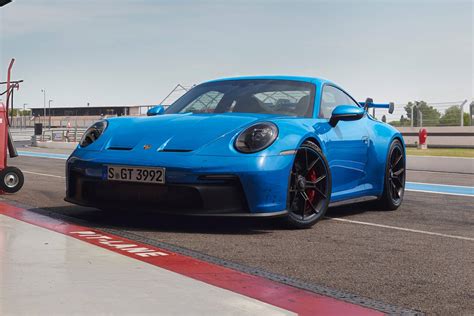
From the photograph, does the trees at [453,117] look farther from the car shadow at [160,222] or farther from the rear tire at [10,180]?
the car shadow at [160,222]

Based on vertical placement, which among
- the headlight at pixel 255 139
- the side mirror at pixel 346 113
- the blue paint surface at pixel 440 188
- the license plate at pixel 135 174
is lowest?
the blue paint surface at pixel 440 188

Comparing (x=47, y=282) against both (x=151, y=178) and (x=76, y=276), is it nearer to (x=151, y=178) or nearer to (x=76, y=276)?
(x=76, y=276)

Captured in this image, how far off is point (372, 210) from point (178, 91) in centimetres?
1793

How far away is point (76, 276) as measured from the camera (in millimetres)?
2959

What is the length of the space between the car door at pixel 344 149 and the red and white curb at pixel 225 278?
1.93m

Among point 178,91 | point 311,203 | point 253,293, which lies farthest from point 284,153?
point 178,91

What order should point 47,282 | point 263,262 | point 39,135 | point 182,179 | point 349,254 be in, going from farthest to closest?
point 39,135
point 182,179
point 349,254
point 263,262
point 47,282

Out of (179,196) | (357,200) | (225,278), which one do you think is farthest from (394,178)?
(225,278)

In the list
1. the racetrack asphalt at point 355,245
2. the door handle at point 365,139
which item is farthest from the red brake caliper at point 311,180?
the door handle at point 365,139

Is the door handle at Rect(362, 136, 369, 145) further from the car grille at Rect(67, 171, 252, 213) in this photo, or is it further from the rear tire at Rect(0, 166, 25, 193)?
the rear tire at Rect(0, 166, 25, 193)

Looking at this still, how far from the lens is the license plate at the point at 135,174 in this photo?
14.1 ft

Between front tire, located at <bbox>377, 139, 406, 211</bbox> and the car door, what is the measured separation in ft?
1.68

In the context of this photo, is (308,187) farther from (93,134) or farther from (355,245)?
(93,134)

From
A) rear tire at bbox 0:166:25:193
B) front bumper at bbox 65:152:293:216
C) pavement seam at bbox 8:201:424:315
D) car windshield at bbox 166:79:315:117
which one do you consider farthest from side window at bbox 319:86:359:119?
rear tire at bbox 0:166:25:193
